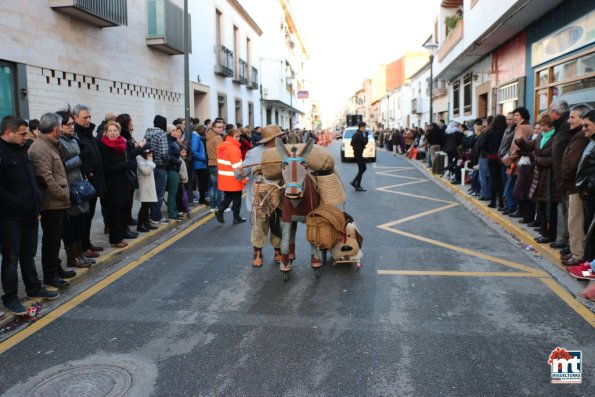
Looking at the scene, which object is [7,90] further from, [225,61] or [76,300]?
[225,61]

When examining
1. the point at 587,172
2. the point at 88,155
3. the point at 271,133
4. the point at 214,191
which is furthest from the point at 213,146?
A: the point at 587,172

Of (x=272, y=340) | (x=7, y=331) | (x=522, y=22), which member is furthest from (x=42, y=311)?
(x=522, y=22)

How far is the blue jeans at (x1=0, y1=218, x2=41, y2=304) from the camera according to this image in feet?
15.7

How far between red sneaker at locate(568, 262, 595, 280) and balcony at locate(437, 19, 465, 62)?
575 inches

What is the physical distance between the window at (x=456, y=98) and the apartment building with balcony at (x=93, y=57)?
14.7 m

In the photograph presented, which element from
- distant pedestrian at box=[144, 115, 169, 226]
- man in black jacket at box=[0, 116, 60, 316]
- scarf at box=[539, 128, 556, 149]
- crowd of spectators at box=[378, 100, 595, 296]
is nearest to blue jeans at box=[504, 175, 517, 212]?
crowd of spectators at box=[378, 100, 595, 296]

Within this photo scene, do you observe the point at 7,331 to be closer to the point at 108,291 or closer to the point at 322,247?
the point at 108,291

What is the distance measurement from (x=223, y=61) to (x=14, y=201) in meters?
17.7

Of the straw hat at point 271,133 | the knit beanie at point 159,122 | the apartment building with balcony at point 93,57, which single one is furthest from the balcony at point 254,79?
the straw hat at point 271,133

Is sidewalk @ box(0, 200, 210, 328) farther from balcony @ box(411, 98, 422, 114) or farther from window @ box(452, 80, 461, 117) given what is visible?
balcony @ box(411, 98, 422, 114)

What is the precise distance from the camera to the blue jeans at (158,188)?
889cm

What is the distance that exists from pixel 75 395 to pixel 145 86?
12.3 metres

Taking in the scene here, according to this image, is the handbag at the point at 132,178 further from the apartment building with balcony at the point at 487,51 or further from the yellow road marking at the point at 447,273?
the apartment building with balcony at the point at 487,51

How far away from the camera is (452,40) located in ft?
69.2
